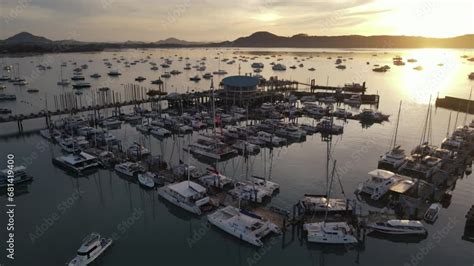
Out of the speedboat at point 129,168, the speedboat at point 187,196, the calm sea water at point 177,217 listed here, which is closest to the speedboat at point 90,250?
the calm sea water at point 177,217

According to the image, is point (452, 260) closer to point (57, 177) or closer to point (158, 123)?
point (57, 177)

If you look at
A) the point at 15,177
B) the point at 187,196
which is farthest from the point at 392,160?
the point at 15,177

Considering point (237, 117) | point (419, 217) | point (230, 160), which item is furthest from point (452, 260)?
point (237, 117)

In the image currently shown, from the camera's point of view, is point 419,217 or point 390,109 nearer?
point 419,217

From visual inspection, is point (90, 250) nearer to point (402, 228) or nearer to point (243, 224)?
point (243, 224)

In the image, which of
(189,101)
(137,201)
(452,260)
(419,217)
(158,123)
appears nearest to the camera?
(452,260)

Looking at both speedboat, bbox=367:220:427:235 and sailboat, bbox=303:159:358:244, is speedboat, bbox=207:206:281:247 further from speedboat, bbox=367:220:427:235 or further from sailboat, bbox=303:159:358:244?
speedboat, bbox=367:220:427:235

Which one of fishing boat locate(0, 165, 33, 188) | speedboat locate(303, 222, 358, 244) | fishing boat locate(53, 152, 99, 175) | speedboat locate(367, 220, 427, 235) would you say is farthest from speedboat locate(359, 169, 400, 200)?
fishing boat locate(0, 165, 33, 188)
